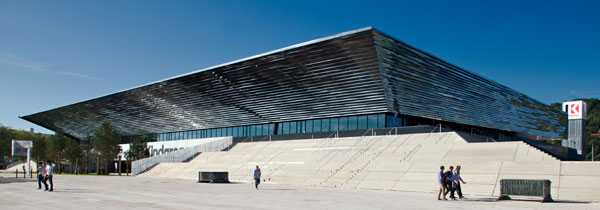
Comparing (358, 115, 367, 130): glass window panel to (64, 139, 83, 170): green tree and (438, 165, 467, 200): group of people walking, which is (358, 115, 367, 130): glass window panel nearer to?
(438, 165, 467, 200): group of people walking

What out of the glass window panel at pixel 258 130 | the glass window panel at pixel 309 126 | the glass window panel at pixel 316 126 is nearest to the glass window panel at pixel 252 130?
the glass window panel at pixel 258 130

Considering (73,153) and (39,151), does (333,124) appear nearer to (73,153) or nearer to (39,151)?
(73,153)

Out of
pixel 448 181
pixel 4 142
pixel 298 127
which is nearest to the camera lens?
pixel 448 181

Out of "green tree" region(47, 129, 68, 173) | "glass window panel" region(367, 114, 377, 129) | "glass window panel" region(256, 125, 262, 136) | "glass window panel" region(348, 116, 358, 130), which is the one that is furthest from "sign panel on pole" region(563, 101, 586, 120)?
"green tree" region(47, 129, 68, 173)

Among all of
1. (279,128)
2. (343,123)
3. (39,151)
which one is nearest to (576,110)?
(343,123)

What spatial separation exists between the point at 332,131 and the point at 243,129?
44.4 feet

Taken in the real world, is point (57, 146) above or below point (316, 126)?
below

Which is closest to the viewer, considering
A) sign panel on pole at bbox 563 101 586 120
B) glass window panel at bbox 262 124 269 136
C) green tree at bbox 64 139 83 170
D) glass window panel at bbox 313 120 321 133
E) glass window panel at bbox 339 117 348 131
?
glass window panel at bbox 339 117 348 131

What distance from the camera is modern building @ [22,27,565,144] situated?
28969mm

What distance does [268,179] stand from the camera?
2731cm

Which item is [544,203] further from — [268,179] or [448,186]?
[268,179]

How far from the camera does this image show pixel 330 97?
36250mm

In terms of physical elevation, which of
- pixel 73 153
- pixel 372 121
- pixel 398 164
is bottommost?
pixel 73 153

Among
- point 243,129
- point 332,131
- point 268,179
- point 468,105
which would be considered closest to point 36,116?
point 243,129
